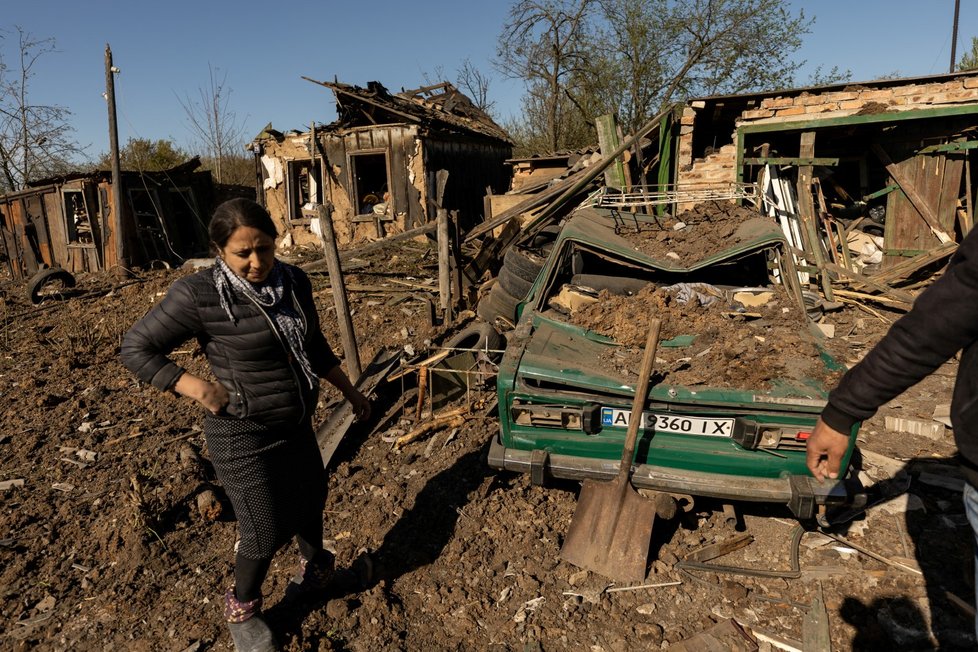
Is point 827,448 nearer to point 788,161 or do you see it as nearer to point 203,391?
point 203,391

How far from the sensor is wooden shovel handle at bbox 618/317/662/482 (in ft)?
9.64

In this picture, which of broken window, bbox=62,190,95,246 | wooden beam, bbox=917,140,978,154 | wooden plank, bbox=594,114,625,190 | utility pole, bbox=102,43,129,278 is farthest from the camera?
broken window, bbox=62,190,95,246

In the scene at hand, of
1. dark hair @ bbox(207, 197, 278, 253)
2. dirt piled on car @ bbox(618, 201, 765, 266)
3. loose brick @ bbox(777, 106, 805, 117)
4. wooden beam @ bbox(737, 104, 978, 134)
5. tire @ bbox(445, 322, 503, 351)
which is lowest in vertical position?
tire @ bbox(445, 322, 503, 351)

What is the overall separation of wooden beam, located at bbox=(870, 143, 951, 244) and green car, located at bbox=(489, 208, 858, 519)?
6.66 m

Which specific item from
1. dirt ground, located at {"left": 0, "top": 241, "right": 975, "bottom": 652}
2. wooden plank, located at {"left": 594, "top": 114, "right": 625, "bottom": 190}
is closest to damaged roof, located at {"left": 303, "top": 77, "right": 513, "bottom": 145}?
wooden plank, located at {"left": 594, "top": 114, "right": 625, "bottom": 190}

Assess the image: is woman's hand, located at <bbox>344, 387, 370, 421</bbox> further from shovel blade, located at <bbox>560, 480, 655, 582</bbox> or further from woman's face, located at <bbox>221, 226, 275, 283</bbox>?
shovel blade, located at <bbox>560, 480, 655, 582</bbox>

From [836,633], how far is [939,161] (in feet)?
28.6

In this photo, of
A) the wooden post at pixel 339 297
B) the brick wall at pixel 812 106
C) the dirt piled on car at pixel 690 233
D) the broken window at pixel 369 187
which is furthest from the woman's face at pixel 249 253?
the broken window at pixel 369 187

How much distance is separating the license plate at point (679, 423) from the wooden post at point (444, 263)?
4.26 m

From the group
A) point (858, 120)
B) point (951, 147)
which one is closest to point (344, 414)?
point (858, 120)

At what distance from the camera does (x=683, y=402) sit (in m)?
3.02

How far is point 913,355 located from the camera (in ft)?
4.62

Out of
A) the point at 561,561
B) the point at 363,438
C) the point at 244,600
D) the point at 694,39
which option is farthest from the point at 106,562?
the point at 694,39

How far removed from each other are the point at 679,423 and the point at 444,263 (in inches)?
177
